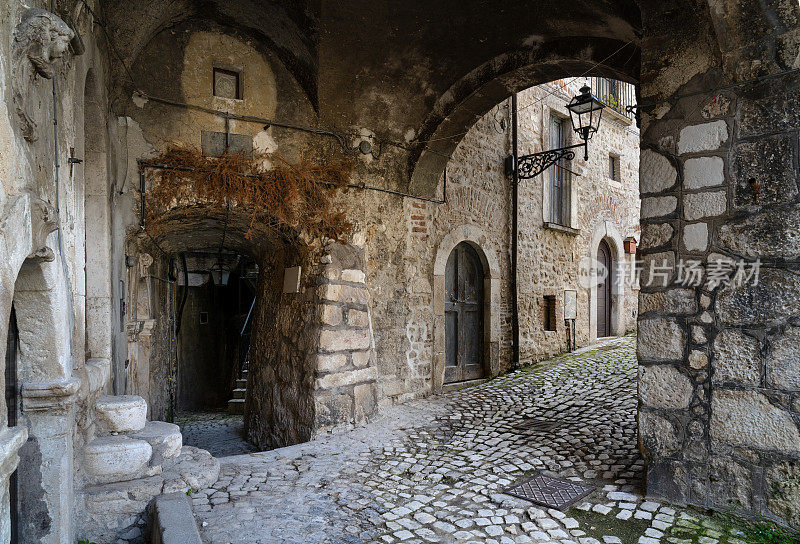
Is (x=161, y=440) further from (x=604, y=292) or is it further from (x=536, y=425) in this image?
(x=604, y=292)

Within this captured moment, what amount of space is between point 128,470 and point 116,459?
99mm

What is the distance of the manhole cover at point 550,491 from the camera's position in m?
3.17

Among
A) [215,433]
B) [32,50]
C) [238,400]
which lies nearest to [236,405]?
[238,400]

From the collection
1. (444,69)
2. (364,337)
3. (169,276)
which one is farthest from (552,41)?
(169,276)

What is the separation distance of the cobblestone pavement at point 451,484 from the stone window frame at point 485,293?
1.18 m

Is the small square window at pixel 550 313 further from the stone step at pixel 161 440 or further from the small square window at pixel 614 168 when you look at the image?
the stone step at pixel 161 440

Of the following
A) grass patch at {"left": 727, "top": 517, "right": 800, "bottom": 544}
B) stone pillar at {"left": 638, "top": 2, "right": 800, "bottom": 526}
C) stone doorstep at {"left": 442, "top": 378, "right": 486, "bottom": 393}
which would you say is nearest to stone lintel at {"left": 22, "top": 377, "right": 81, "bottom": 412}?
stone pillar at {"left": 638, "top": 2, "right": 800, "bottom": 526}

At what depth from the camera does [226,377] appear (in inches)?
476

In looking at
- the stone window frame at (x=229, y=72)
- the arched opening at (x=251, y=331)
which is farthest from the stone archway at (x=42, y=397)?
the stone window frame at (x=229, y=72)

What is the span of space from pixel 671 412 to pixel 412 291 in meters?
3.47

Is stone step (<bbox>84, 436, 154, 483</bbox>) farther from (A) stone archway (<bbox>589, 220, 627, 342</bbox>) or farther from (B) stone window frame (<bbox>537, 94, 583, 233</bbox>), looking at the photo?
(A) stone archway (<bbox>589, 220, 627, 342</bbox>)

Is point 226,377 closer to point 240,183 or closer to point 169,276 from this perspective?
point 169,276

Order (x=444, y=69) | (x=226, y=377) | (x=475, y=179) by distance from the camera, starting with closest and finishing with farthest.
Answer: (x=444, y=69) < (x=475, y=179) < (x=226, y=377)

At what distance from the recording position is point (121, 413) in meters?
3.37
